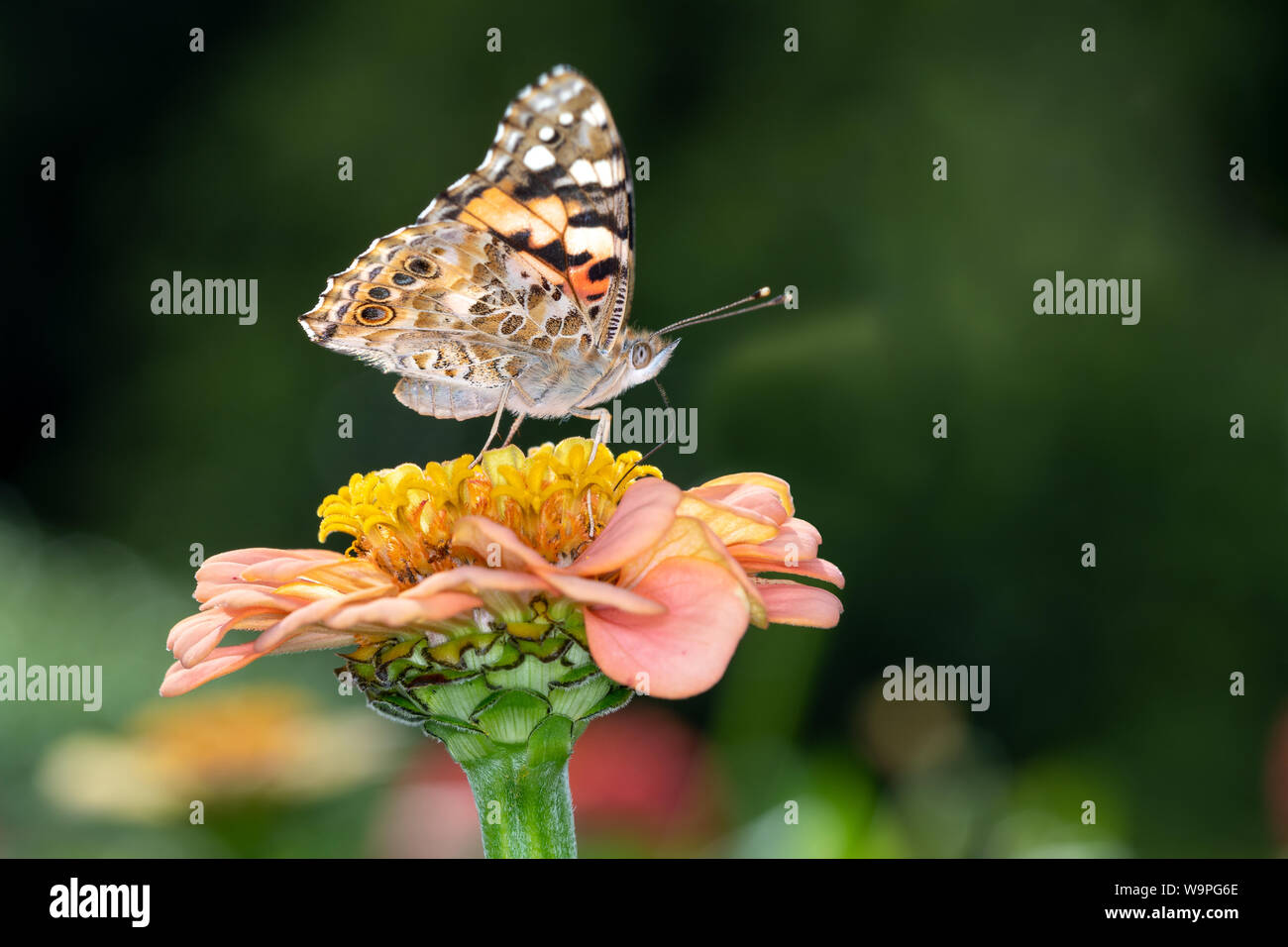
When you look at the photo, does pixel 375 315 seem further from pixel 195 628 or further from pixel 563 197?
pixel 195 628

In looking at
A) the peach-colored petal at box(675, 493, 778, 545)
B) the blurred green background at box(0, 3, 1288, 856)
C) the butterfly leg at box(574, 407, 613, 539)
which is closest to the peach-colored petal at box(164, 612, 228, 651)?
the butterfly leg at box(574, 407, 613, 539)

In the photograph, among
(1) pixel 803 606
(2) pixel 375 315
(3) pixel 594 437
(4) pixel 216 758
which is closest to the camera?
(1) pixel 803 606

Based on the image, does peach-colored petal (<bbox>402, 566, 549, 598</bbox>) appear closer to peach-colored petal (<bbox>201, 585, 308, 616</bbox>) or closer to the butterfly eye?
peach-colored petal (<bbox>201, 585, 308, 616</bbox>)

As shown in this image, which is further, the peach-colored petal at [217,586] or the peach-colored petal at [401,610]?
the peach-colored petal at [217,586]

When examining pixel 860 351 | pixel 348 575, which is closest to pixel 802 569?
pixel 348 575

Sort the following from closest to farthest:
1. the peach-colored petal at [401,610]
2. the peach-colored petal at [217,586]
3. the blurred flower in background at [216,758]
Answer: the peach-colored petal at [401,610] → the peach-colored petal at [217,586] → the blurred flower in background at [216,758]

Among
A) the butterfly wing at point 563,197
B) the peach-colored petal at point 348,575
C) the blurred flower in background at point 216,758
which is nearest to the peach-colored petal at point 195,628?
the peach-colored petal at point 348,575

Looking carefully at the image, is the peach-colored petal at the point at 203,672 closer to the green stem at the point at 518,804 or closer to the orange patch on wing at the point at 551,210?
the green stem at the point at 518,804
